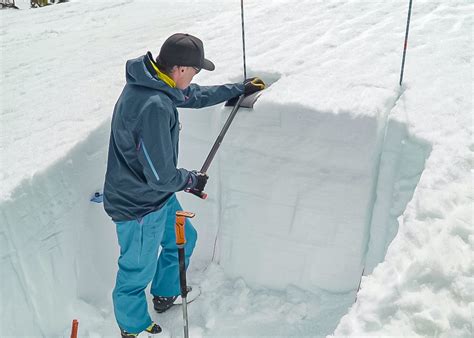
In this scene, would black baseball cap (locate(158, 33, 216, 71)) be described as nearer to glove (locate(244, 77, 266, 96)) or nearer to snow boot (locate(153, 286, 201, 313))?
glove (locate(244, 77, 266, 96))

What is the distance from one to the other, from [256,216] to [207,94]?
895 millimetres

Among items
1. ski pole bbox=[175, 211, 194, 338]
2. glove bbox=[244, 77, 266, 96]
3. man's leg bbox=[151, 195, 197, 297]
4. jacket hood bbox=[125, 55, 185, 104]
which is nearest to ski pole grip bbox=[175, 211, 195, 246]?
ski pole bbox=[175, 211, 194, 338]

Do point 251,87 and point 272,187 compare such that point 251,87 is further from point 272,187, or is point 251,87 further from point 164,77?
point 164,77

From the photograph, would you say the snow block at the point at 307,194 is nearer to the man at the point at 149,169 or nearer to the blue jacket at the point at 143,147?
the man at the point at 149,169

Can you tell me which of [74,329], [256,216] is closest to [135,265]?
[74,329]

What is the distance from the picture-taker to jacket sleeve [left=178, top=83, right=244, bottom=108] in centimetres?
308

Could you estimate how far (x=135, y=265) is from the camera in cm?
287

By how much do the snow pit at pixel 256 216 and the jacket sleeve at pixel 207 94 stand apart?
0.52ft

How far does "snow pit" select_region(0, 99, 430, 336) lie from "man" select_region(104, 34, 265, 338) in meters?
0.38

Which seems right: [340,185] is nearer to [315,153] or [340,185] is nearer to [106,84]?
[315,153]

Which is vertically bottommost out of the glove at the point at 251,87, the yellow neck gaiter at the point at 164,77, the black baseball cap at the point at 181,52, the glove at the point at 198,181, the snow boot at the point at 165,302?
the snow boot at the point at 165,302

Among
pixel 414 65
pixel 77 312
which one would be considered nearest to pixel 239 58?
pixel 414 65

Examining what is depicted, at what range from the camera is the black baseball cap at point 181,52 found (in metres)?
2.52

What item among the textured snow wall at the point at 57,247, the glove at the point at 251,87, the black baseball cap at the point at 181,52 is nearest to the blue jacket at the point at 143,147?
the black baseball cap at the point at 181,52
